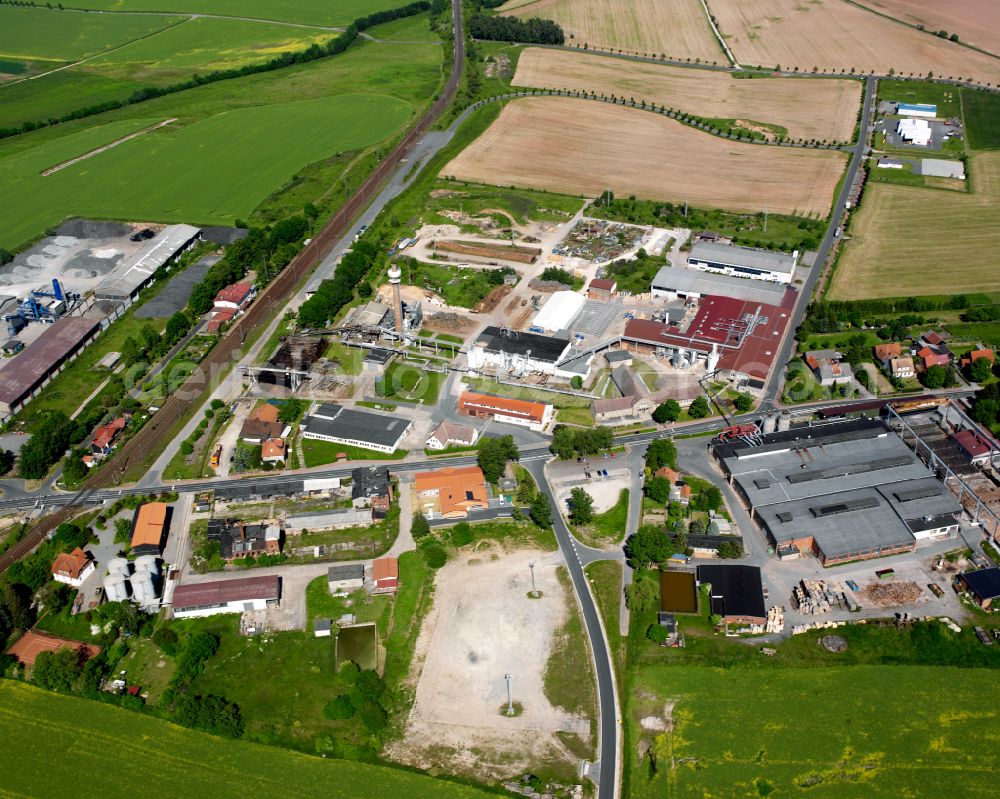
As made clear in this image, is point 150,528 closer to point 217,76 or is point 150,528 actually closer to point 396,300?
point 396,300

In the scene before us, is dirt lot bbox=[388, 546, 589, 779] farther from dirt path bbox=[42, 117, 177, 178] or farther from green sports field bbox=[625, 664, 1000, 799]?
dirt path bbox=[42, 117, 177, 178]

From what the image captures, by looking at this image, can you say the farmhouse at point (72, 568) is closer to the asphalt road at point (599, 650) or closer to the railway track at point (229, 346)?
the railway track at point (229, 346)

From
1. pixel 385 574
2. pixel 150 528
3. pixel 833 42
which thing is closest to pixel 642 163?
pixel 833 42

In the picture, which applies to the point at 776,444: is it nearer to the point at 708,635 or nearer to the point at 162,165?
the point at 708,635

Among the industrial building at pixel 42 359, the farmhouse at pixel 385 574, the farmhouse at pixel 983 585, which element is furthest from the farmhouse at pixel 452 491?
the industrial building at pixel 42 359

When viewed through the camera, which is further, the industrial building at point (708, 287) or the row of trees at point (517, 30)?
the row of trees at point (517, 30)

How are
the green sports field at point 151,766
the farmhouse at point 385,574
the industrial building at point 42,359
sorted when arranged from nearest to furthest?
the green sports field at point 151,766, the farmhouse at point 385,574, the industrial building at point 42,359
